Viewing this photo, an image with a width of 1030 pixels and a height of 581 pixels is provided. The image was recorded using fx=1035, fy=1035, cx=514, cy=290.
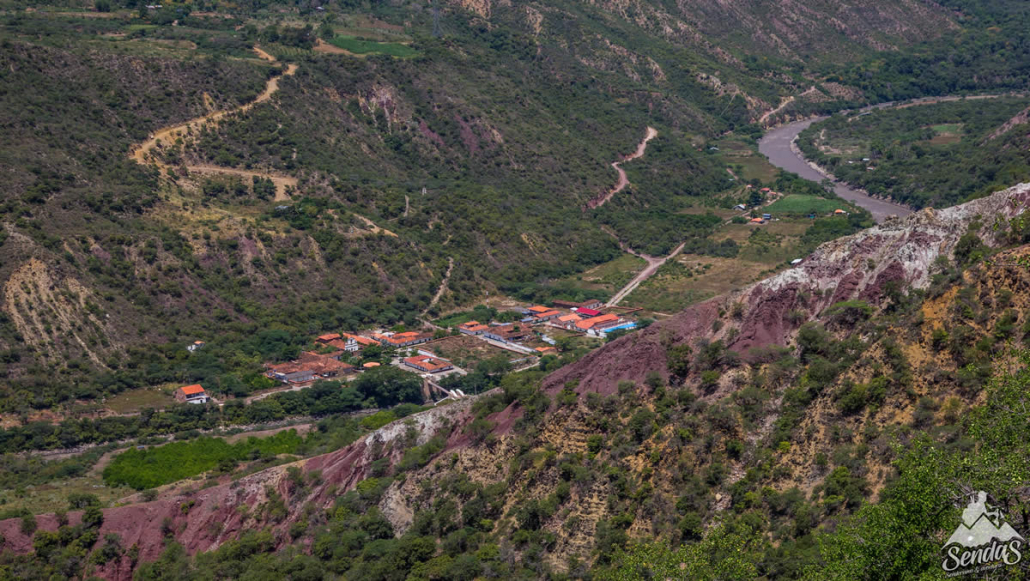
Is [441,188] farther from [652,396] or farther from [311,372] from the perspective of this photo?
[652,396]

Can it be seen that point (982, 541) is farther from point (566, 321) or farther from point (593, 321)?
point (566, 321)

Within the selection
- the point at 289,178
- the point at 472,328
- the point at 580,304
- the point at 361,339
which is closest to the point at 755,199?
the point at 580,304

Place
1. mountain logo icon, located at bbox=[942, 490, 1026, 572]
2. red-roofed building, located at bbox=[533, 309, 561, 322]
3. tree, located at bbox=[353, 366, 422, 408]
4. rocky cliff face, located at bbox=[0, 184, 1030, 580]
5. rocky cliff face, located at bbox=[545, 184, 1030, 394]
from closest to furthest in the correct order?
mountain logo icon, located at bbox=[942, 490, 1026, 572], rocky cliff face, located at bbox=[545, 184, 1030, 394], rocky cliff face, located at bbox=[0, 184, 1030, 580], tree, located at bbox=[353, 366, 422, 408], red-roofed building, located at bbox=[533, 309, 561, 322]

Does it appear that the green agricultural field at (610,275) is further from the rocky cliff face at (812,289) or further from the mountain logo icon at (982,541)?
the mountain logo icon at (982,541)

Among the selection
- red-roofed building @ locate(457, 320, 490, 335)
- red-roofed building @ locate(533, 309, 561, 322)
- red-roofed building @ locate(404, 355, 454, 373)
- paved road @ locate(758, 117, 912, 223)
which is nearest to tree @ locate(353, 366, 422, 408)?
red-roofed building @ locate(404, 355, 454, 373)

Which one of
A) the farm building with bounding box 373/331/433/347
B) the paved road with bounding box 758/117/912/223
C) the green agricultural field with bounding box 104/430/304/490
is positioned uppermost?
the paved road with bounding box 758/117/912/223

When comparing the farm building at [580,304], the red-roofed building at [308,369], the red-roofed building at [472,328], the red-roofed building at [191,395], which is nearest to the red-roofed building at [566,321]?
the farm building at [580,304]

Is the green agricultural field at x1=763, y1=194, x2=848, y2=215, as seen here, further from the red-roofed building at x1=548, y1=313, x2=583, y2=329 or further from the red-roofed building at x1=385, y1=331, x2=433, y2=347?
the red-roofed building at x1=385, y1=331, x2=433, y2=347
